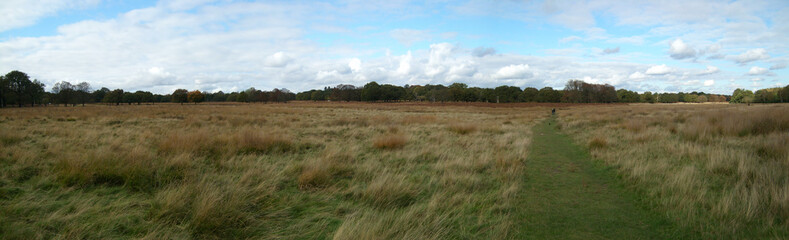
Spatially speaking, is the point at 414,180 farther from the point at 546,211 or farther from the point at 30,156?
Answer: the point at 30,156

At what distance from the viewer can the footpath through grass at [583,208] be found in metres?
4.00

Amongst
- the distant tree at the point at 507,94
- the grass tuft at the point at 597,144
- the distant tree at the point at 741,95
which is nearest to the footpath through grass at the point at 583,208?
the grass tuft at the point at 597,144

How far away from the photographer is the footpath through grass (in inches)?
157

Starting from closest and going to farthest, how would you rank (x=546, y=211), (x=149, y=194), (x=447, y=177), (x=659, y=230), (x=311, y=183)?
(x=659, y=230) → (x=546, y=211) → (x=149, y=194) → (x=311, y=183) → (x=447, y=177)

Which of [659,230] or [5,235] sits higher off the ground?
[5,235]

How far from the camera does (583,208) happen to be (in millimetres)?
4883

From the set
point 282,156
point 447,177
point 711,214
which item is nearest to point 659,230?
point 711,214

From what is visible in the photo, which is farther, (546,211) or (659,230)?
(546,211)

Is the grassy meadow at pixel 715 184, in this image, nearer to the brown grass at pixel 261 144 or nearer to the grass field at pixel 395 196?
the grass field at pixel 395 196

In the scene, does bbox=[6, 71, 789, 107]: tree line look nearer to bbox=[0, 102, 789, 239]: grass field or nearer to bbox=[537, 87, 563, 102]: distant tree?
bbox=[537, 87, 563, 102]: distant tree

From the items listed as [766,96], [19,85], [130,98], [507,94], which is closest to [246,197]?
[19,85]

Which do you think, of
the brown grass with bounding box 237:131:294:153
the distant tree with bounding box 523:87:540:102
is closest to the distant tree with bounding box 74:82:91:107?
the brown grass with bounding box 237:131:294:153

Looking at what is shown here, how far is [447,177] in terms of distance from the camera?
6410 millimetres

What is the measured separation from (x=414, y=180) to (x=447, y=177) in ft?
2.09
